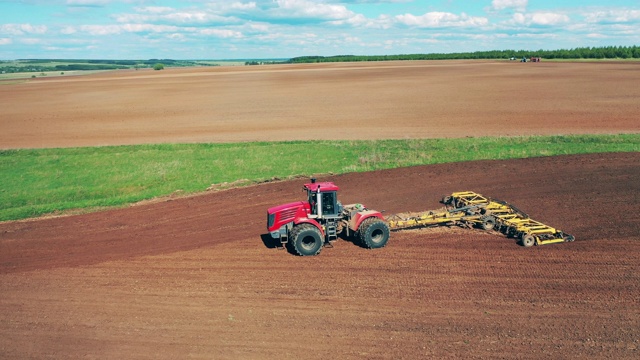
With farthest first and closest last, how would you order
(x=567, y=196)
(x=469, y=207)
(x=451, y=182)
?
(x=451, y=182) < (x=567, y=196) < (x=469, y=207)

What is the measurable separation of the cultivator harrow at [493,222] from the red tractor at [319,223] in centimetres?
141

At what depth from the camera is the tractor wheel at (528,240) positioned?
18.0m

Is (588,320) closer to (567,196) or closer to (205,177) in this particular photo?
(567,196)

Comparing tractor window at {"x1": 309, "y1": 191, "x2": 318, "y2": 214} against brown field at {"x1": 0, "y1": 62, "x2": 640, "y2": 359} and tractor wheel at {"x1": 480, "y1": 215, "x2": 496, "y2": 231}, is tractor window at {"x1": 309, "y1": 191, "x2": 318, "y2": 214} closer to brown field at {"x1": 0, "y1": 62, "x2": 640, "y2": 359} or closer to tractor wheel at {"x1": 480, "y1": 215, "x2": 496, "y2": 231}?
brown field at {"x1": 0, "y1": 62, "x2": 640, "y2": 359}

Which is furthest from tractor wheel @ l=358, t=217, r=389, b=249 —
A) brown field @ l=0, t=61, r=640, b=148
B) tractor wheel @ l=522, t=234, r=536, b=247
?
brown field @ l=0, t=61, r=640, b=148

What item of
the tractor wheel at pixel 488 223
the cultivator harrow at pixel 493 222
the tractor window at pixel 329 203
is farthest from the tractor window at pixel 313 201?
the tractor wheel at pixel 488 223

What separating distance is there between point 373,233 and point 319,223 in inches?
78.9

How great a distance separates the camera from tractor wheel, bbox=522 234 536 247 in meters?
18.0

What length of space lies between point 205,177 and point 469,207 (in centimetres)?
1683

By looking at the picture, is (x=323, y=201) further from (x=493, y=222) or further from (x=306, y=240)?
(x=493, y=222)

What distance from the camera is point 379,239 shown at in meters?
18.5

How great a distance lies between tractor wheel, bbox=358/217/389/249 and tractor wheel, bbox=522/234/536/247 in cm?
481

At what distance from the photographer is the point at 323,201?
60.3 ft

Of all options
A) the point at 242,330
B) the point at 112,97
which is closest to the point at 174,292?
the point at 242,330
